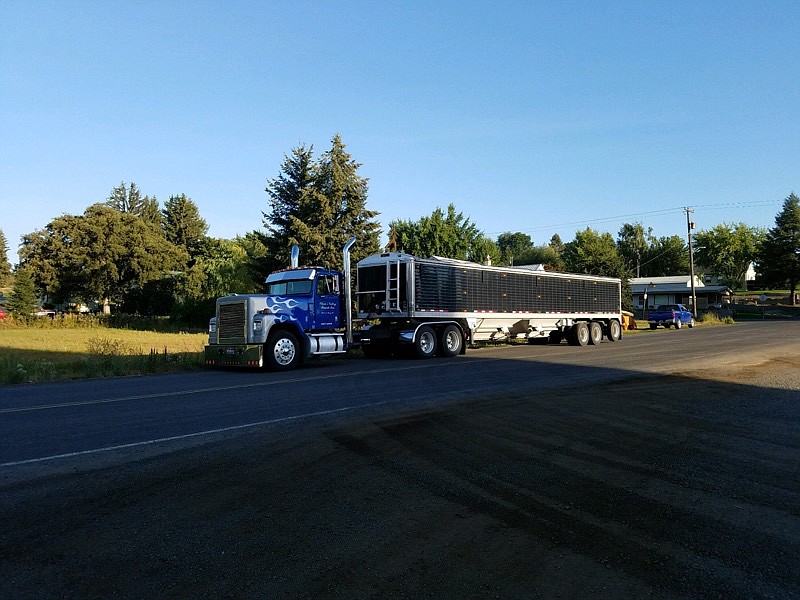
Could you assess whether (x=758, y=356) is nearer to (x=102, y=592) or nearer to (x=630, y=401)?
(x=630, y=401)

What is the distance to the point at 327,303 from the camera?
1884 centimetres

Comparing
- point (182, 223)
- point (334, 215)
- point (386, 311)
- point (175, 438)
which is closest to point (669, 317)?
point (334, 215)

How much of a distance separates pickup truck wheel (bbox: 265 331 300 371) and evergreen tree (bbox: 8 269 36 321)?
4244cm

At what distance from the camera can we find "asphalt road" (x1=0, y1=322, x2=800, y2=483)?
706 centimetres

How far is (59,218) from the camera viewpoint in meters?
55.3

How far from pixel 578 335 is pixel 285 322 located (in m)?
15.0

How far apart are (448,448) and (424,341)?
43.2 ft

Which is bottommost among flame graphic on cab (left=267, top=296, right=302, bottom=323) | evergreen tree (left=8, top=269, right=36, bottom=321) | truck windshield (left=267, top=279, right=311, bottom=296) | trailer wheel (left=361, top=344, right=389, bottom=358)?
trailer wheel (left=361, top=344, right=389, bottom=358)

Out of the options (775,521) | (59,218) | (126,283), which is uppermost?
(59,218)

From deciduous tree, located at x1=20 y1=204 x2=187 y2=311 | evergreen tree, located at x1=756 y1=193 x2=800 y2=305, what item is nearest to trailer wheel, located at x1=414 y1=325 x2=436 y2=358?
deciduous tree, located at x1=20 y1=204 x2=187 y2=311

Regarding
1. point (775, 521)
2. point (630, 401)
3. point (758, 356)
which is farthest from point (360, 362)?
point (775, 521)

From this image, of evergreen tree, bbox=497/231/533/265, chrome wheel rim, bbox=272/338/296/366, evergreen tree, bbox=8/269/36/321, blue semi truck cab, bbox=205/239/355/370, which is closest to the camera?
blue semi truck cab, bbox=205/239/355/370

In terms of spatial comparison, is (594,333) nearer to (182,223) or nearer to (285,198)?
(285,198)

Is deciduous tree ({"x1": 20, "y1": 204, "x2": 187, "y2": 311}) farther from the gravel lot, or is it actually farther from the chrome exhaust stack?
the gravel lot
